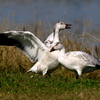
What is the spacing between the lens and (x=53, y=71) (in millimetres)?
11281

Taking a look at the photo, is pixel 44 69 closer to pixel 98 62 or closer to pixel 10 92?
pixel 98 62

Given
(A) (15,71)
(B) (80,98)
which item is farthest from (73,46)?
(B) (80,98)

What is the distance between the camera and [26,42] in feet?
35.6

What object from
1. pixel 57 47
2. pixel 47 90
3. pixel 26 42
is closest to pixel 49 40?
pixel 26 42

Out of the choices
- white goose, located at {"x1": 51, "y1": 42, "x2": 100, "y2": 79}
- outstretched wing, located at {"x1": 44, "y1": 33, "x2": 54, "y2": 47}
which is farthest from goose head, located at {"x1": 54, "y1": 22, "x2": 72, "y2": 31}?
white goose, located at {"x1": 51, "y1": 42, "x2": 100, "y2": 79}

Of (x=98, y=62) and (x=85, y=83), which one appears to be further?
(x=98, y=62)

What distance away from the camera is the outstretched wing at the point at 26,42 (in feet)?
33.9

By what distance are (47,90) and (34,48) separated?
3.76 metres

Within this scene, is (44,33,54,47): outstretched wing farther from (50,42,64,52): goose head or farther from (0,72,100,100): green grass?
Answer: (0,72,100,100): green grass

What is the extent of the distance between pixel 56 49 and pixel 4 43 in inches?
56.6

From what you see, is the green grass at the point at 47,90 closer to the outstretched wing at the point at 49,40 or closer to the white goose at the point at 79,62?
the white goose at the point at 79,62

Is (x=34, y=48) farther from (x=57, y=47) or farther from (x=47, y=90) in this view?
(x=47, y=90)

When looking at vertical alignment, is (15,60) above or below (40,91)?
below

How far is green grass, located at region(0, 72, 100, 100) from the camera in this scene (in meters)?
6.44
